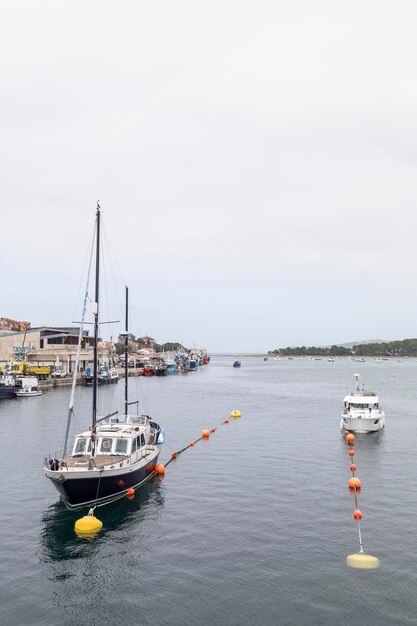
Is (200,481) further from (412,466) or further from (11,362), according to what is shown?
(11,362)

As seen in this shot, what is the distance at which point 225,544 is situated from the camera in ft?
96.9

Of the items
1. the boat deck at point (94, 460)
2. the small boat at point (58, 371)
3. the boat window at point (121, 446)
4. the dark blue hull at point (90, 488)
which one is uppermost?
the small boat at point (58, 371)

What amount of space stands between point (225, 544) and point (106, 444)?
13.4m

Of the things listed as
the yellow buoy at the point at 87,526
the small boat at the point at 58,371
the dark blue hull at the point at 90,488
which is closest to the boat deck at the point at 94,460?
the dark blue hull at the point at 90,488

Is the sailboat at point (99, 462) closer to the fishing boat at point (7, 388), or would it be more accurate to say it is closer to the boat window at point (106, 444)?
the boat window at point (106, 444)

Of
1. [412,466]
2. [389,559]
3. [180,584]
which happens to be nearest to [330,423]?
[412,466]

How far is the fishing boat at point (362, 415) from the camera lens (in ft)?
214

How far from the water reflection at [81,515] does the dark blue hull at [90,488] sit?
2.76 ft

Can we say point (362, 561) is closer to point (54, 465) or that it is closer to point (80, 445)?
point (54, 465)

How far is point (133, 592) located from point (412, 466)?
108 ft

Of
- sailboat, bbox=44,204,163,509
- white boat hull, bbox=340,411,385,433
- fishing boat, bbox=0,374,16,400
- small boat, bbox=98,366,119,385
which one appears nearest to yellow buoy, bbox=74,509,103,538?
sailboat, bbox=44,204,163,509

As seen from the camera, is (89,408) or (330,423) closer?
(330,423)

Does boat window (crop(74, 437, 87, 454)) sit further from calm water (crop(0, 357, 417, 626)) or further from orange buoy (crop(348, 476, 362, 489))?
orange buoy (crop(348, 476, 362, 489))

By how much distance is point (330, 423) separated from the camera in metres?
74.8
